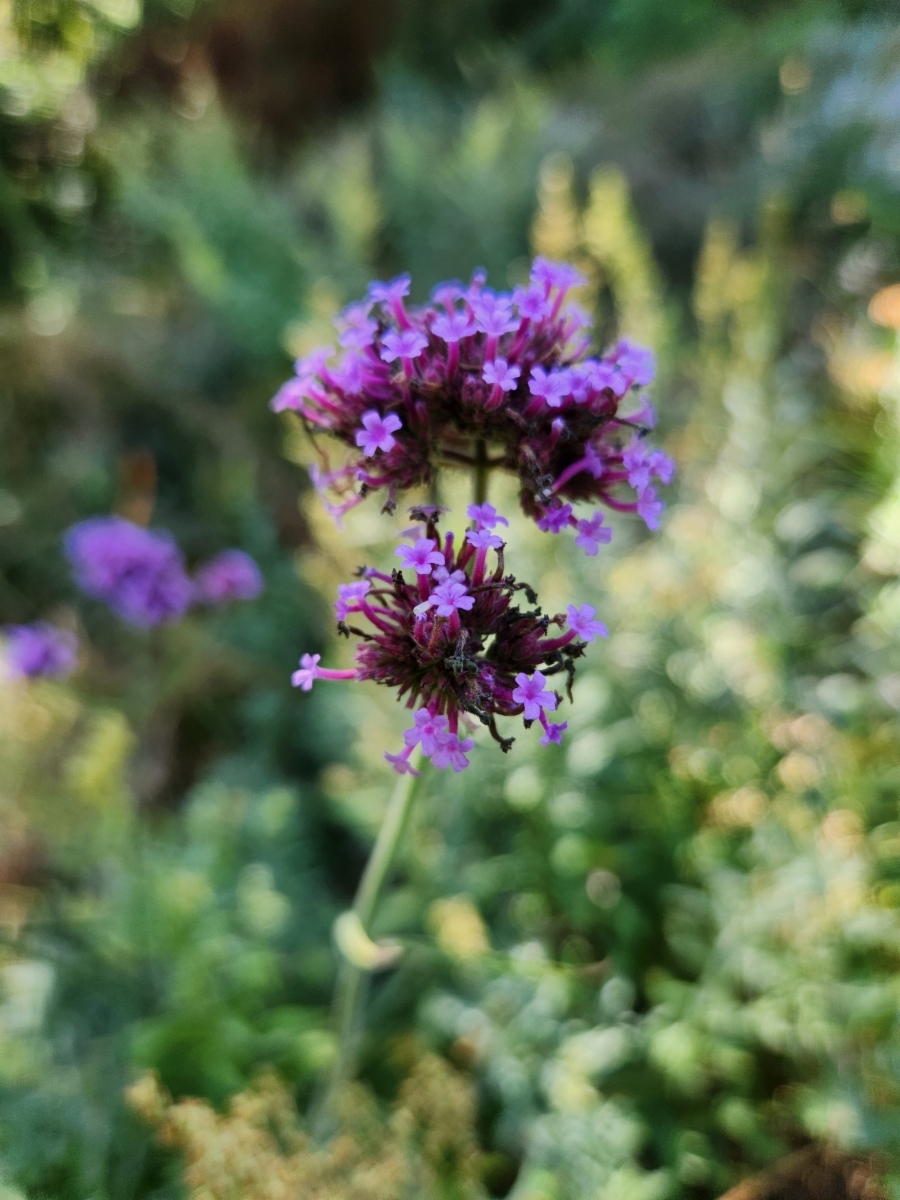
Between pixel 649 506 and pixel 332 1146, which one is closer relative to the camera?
pixel 649 506

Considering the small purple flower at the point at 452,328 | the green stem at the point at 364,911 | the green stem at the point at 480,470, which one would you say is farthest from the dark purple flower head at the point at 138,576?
the small purple flower at the point at 452,328

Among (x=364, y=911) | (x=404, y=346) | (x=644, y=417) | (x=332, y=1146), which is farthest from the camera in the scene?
(x=332, y=1146)

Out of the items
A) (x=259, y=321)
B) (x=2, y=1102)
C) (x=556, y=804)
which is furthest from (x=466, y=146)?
(x=2, y=1102)

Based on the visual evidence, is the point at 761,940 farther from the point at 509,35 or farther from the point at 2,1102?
the point at 509,35

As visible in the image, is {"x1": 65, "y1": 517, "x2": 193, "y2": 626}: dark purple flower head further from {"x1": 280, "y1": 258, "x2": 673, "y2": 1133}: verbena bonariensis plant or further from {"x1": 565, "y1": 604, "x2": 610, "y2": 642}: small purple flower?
{"x1": 565, "y1": 604, "x2": 610, "y2": 642}: small purple flower

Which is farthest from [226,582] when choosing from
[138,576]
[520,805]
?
[520,805]

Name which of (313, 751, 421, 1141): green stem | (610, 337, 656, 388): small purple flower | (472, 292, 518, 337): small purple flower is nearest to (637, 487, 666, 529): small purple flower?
(610, 337, 656, 388): small purple flower

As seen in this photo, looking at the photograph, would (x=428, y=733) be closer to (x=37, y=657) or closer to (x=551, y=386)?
(x=551, y=386)

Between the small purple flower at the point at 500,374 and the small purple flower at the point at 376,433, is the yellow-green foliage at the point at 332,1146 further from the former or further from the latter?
the small purple flower at the point at 500,374
